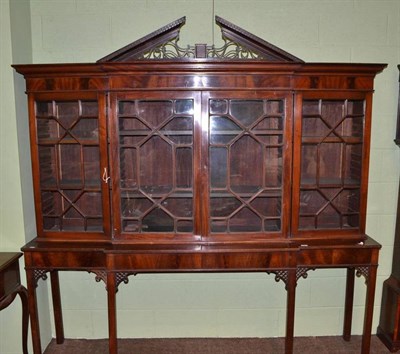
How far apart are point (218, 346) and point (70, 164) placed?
65.6 inches

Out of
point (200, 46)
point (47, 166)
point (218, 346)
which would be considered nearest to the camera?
point (200, 46)

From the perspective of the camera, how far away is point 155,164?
106 inches

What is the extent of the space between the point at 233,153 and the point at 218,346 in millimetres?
1405

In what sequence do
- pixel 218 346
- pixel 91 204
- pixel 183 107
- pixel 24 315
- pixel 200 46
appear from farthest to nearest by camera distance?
pixel 218 346
pixel 91 204
pixel 24 315
pixel 183 107
pixel 200 46

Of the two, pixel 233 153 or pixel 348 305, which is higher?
pixel 233 153

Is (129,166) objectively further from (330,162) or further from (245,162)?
(330,162)

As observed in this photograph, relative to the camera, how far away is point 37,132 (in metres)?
2.51

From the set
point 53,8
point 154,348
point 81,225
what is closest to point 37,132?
point 81,225

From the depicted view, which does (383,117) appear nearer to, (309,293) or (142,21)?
(309,293)

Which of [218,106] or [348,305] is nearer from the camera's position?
[218,106]

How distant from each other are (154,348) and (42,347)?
0.78 meters

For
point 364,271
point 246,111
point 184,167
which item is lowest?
point 364,271

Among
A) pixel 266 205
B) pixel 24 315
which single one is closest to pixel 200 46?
pixel 266 205

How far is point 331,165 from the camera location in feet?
9.02
